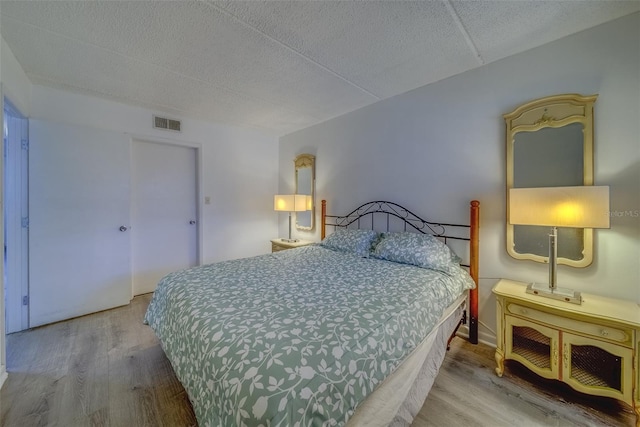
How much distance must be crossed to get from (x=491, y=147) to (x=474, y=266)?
3.44 ft

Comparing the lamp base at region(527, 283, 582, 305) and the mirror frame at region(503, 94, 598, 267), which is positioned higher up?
the mirror frame at region(503, 94, 598, 267)

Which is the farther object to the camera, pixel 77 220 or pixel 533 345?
pixel 77 220

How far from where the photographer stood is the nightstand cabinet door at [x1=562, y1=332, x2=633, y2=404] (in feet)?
4.69

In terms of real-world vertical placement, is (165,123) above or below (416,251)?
above

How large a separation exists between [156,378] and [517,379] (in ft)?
8.36

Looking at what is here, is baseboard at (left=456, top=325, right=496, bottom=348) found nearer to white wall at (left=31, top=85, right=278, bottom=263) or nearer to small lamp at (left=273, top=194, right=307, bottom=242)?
small lamp at (left=273, top=194, right=307, bottom=242)

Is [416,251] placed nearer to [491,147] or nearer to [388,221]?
[388,221]

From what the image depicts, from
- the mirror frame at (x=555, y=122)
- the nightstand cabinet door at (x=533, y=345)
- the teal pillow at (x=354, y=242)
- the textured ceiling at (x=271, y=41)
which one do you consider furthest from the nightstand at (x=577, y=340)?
the textured ceiling at (x=271, y=41)

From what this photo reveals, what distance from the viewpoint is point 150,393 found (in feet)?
5.55

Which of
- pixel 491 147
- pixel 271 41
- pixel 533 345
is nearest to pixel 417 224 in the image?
pixel 491 147

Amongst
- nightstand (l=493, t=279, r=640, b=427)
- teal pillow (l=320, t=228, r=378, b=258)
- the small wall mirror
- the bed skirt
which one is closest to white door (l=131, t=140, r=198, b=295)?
the small wall mirror

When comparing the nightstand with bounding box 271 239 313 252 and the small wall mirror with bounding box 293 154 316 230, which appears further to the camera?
the small wall mirror with bounding box 293 154 316 230

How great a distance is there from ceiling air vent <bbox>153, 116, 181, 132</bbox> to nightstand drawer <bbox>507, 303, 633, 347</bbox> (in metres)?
4.10

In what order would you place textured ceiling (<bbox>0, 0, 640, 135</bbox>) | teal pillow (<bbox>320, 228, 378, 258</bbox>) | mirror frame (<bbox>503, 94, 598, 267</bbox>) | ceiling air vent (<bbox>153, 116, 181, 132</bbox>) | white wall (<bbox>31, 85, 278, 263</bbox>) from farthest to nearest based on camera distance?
ceiling air vent (<bbox>153, 116, 181, 132</bbox>) < white wall (<bbox>31, 85, 278, 263</bbox>) < teal pillow (<bbox>320, 228, 378, 258</bbox>) < mirror frame (<bbox>503, 94, 598, 267</bbox>) < textured ceiling (<bbox>0, 0, 640, 135</bbox>)
